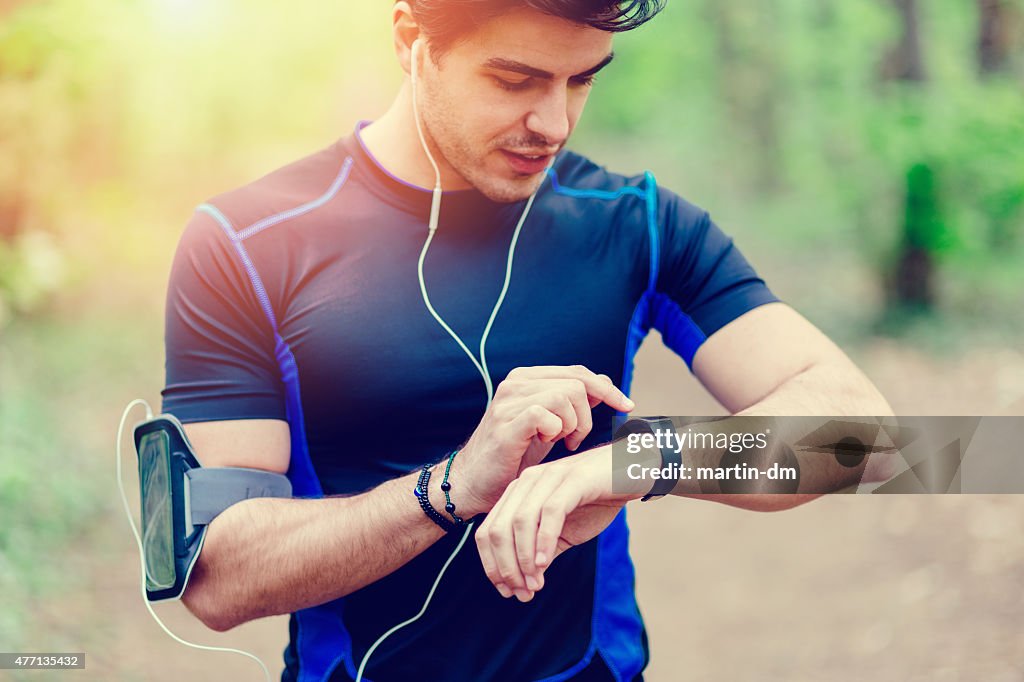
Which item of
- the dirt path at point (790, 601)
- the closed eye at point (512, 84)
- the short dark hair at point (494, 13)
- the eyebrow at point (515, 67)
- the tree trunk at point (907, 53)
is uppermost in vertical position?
the tree trunk at point (907, 53)

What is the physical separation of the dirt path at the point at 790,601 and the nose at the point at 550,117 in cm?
348

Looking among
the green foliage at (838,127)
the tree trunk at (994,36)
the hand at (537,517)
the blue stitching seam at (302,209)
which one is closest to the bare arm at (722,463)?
the hand at (537,517)

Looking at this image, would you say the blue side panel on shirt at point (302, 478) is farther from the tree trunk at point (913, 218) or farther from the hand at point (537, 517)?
the tree trunk at point (913, 218)

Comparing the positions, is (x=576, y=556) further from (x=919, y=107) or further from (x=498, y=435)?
(x=919, y=107)

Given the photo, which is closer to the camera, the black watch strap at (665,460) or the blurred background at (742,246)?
the black watch strap at (665,460)

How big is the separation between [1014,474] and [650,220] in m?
4.47

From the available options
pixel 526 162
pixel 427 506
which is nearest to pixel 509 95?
pixel 526 162

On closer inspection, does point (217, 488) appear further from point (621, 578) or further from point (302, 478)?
point (621, 578)

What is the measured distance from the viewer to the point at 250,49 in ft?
30.6

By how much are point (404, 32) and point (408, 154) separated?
25 cm

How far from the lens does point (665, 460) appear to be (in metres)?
1.81

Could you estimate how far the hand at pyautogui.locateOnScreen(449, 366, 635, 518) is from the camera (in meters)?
1.70

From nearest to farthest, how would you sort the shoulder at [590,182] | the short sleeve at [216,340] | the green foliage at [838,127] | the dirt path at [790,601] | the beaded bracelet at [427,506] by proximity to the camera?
the beaded bracelet at [427,506]
the short sleeve at [216,340]
the shoulder at [590,182]
the dirt path at [790,601]
the green foliage at [838,127]

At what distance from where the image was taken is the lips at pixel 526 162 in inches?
82.2
